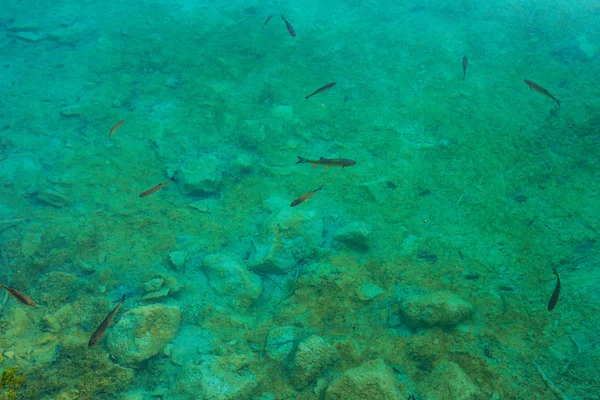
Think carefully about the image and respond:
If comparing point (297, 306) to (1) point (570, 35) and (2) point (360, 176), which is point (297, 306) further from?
(1) point (570, 35)

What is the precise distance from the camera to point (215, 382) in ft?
11.4

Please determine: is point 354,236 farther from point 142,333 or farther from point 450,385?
point 142,333

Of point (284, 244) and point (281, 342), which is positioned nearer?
A: point (281, 342)

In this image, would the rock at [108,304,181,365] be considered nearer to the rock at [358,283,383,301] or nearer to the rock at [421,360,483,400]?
the rock at [358,283,383,301]

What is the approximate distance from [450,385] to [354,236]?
2142 mm

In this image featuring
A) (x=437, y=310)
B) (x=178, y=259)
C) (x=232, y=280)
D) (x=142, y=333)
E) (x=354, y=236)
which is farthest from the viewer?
(x=178, y=259)

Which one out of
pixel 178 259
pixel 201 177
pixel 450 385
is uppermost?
pixel 201 177

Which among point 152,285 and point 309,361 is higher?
point 309,361

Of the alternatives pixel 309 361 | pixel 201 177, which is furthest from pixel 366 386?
pixel 201 177

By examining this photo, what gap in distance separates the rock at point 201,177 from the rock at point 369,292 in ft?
11.0

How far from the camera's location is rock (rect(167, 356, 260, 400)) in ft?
11.1

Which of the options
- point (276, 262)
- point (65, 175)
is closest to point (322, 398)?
point (276, 262)

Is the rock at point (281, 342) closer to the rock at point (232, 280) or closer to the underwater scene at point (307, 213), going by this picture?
the underwater scene at point (307, 213)

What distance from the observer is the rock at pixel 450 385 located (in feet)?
10.3
